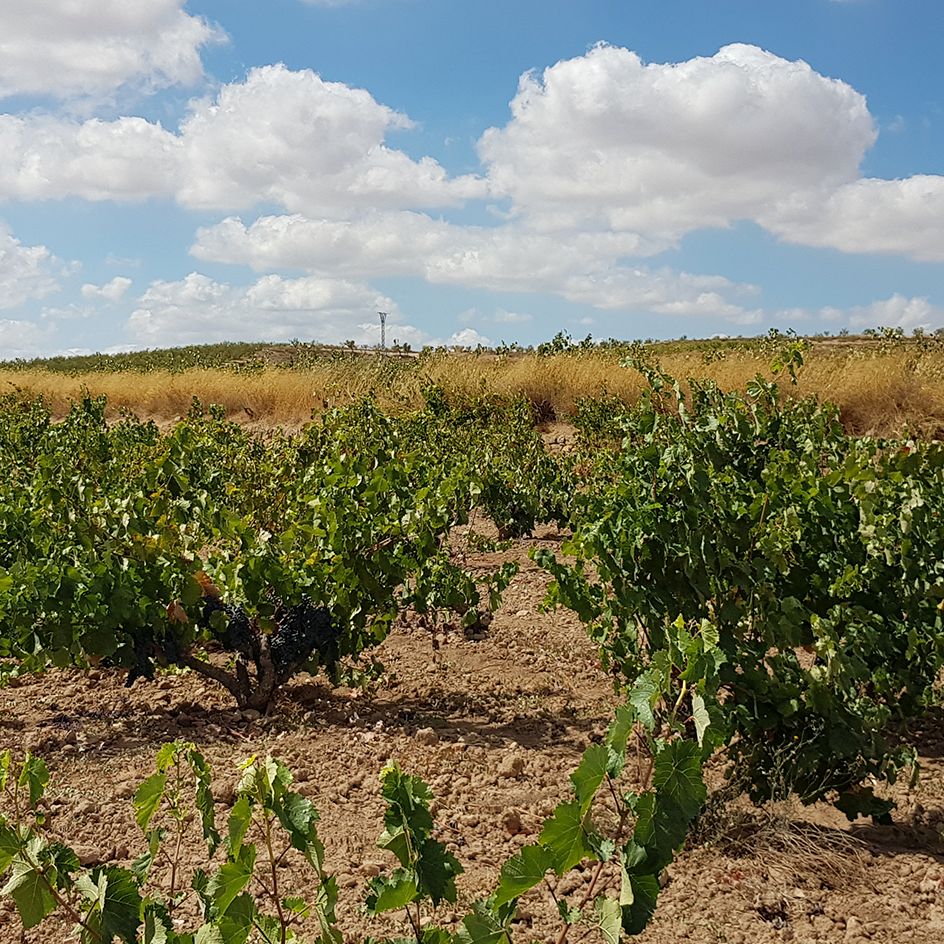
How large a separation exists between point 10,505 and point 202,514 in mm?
923

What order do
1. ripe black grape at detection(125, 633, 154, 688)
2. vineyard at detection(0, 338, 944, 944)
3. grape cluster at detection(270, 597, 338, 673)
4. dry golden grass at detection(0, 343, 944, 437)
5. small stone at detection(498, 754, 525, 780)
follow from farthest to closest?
dry golden grass at detection(0, 343, 944, 437) < grape cluster at detection(270, 597, 338, 673) < ripe black grape at detection(125, 633, 154, 688) < small stone at detection(498, 754, 525, 780) < vineyard at detection(0, 338, 944, 944)

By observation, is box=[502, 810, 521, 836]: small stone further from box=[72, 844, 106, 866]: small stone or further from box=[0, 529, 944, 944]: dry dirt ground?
box=[72, 844, 106, 866]: small stone

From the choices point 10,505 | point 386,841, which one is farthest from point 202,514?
point 386,841

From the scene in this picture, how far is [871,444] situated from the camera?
3.92m

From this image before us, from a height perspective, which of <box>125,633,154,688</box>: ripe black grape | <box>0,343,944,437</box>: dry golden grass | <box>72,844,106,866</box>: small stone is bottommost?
<box>72,844,106,866</box>: small stone

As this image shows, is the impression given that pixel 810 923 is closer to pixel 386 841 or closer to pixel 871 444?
pixel 386 841

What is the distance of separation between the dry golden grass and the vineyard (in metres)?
3.85

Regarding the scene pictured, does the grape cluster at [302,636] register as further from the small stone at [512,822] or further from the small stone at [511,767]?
the small stone at [512,822]

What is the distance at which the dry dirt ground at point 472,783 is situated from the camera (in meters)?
2.38

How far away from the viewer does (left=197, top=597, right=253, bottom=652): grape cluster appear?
3738mm

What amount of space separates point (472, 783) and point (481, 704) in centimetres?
82

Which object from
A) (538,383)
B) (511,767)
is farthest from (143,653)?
(538,383)

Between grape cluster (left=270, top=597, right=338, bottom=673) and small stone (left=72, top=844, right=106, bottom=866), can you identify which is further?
grape cluster (left=270, top=597, right=338, bottom=673)

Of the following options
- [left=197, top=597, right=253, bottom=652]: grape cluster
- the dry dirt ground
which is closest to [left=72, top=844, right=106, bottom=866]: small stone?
the dry dirt ground
